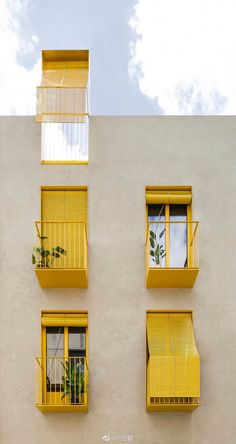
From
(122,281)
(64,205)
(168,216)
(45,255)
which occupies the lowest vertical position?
(122,281)

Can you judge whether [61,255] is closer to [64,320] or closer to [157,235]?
[64,320]

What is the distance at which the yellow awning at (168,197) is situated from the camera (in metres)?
14.4

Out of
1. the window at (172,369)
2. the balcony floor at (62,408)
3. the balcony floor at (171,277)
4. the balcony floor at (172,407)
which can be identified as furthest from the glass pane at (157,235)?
the balcony floor at (62,408)

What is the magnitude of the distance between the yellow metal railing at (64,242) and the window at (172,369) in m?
2.14

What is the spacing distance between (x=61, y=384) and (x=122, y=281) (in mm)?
2465

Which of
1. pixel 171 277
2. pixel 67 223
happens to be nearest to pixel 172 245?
pixel 171 277

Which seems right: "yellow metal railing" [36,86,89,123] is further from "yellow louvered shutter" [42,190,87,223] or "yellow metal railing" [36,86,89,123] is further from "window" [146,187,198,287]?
"window" [146,187,198,287]

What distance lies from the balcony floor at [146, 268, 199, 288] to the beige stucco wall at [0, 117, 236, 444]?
0.20m

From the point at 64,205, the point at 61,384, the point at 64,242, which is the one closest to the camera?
the point at 61,384

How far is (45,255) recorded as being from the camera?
45.3ft

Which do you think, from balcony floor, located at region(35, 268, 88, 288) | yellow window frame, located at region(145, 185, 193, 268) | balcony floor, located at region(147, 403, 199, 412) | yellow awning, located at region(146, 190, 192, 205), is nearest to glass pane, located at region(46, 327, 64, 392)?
balcony floor, located at region(35, 268, 88, 288)

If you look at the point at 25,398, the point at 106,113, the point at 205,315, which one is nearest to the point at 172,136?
the point at 106,113

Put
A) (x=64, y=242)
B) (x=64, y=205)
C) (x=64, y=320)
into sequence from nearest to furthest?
1. (x=64, y=320)
2. (x=64, y=242)
3. (x=64, y=205)

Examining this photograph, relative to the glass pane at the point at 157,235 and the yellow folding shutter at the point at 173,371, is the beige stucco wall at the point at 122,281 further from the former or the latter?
the yellow folding shutter at the point at 173,371
